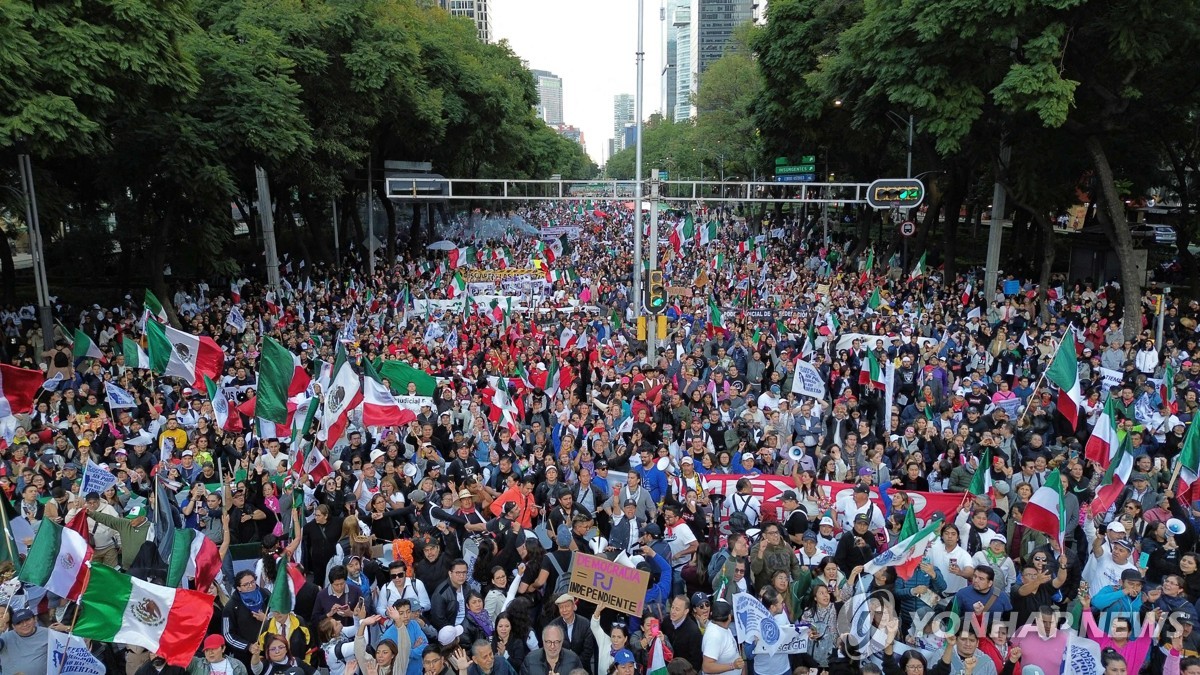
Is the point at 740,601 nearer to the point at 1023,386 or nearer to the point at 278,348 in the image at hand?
the point at 278,348

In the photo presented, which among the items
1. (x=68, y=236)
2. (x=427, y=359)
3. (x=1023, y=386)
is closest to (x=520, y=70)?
(x=68, y=236)

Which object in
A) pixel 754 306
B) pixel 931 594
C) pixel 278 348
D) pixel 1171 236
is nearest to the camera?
pixel 931 594

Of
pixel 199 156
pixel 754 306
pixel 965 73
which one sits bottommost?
pixel 754 306

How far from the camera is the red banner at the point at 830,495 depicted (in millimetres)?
9570

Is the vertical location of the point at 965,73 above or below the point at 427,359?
above

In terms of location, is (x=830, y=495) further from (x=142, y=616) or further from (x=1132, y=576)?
(x=142, y=616)

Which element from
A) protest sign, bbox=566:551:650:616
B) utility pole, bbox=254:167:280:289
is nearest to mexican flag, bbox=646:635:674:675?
protest sign, bbox=566:551:650:616

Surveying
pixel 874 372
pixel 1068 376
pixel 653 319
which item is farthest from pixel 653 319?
pixel 1068 376

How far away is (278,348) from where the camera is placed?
11.9 metres

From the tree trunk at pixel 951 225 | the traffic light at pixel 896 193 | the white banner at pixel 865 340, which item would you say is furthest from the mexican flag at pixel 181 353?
the tree trunk at pixel 951 225

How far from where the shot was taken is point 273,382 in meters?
11.9

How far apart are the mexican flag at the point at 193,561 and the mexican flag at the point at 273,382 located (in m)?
4.24

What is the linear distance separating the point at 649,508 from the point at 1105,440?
215 inches

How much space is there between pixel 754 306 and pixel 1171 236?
104 ft
